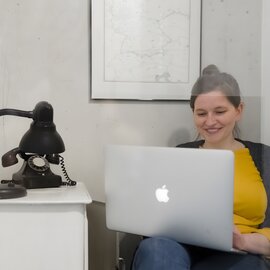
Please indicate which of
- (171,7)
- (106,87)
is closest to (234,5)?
(171,7)

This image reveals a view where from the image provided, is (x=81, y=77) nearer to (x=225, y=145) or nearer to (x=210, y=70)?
(x=210, y=70)

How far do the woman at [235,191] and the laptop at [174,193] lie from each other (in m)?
0.06

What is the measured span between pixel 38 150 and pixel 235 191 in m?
0.70

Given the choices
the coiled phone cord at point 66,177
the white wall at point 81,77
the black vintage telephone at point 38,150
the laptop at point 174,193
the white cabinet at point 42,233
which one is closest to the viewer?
→ the laptop at point 174,193

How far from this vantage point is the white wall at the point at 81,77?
5.81 ft

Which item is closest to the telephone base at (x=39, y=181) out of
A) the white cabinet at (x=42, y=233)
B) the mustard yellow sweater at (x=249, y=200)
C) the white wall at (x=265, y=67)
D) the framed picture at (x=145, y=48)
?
the white cabinet at (x=42, y=233)

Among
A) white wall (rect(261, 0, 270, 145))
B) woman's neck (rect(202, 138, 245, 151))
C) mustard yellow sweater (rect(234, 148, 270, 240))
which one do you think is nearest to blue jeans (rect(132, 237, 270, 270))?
mustard yellow sweater (rect(234, 148, 270, 240))

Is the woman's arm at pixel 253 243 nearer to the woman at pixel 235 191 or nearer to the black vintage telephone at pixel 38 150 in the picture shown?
the woman at pixel 235 191

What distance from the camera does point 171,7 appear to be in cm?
183

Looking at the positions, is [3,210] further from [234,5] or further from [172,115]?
[234,5]

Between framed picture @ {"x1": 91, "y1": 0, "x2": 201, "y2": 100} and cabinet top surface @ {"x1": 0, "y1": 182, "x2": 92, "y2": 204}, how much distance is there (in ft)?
1.64

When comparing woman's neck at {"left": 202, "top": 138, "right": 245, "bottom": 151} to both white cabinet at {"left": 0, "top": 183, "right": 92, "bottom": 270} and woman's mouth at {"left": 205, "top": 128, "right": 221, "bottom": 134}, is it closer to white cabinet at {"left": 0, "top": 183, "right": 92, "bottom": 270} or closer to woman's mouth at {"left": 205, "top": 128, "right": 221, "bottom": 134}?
woman's mouth at {"left": 205, "top": 128, "right": 221, "bottom": 134}

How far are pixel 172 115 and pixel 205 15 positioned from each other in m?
0.48

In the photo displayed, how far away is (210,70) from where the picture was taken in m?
1.77
